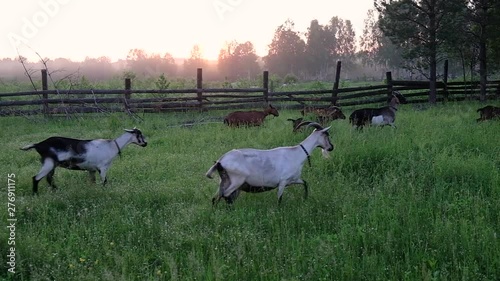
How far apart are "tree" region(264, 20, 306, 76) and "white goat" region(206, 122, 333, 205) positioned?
73229 mm

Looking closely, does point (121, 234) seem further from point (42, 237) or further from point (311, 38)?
point (311, 38)

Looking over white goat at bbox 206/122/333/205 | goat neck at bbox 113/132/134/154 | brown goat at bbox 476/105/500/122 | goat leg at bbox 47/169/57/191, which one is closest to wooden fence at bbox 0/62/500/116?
brown goat at bbox 476/105/500/122

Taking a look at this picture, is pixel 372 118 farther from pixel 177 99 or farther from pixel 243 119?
pixel 177 99

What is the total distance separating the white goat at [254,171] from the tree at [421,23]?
15008 millimetres

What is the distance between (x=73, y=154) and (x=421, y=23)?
55.6 feet

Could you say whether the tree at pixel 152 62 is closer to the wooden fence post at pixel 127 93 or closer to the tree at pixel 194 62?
the tree at pixel 194 62

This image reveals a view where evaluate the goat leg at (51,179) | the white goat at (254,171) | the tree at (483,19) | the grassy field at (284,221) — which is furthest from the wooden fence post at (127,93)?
the tree at (483,19)

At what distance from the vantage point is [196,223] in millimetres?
5469

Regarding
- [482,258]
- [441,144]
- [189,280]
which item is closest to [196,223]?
[189,280]

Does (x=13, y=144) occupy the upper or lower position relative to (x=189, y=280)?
upper

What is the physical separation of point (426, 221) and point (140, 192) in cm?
383

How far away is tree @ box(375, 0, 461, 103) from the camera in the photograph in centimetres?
1892

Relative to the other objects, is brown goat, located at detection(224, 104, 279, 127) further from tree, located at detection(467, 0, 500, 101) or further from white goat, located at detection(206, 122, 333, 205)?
tree, located at detection(467, 0, 500, 101)

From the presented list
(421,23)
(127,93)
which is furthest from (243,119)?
(421,23)
